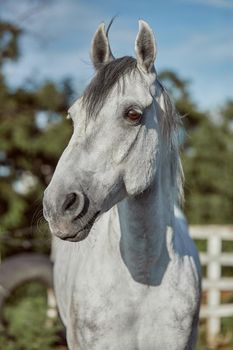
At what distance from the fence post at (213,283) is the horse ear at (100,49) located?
5.67 m

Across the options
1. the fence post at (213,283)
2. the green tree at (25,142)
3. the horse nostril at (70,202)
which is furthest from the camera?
the green tree at (25,142)

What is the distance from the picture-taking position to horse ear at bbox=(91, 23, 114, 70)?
2.97 m

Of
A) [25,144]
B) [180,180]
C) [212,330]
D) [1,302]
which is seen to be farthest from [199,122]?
[180,180]

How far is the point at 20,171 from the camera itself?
1290 centimetres

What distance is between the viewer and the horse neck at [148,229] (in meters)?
2.95

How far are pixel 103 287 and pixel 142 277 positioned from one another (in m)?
0.19

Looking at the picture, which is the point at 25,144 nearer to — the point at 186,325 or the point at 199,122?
the point at 199,122

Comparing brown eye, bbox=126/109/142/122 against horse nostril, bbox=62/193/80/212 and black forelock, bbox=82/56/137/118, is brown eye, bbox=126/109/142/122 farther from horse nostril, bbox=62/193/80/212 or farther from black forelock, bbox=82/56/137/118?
horse nostril, bbox=62/193/80/212

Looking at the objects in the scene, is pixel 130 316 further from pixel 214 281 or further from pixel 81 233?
pixel 214 281

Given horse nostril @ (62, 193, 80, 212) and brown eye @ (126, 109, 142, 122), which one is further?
brown eye @ (126, 109, 142, 122)

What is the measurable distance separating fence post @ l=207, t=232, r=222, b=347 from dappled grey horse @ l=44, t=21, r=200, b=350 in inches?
191

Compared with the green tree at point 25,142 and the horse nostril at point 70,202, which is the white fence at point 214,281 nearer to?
the green tree at point 25,142

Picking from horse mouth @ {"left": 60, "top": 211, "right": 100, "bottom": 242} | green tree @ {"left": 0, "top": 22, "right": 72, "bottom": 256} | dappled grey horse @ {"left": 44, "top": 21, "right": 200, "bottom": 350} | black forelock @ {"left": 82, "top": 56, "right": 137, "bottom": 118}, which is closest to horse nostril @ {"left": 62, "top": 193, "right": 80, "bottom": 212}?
dappled grey horse @ {"left": 44, "top": 21, "right": 200, "bottom": 350}

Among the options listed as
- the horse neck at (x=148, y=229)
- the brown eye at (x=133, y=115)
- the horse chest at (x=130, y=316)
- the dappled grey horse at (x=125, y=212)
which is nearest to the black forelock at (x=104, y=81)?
the dappled grey horse at (x=125, y=212)
